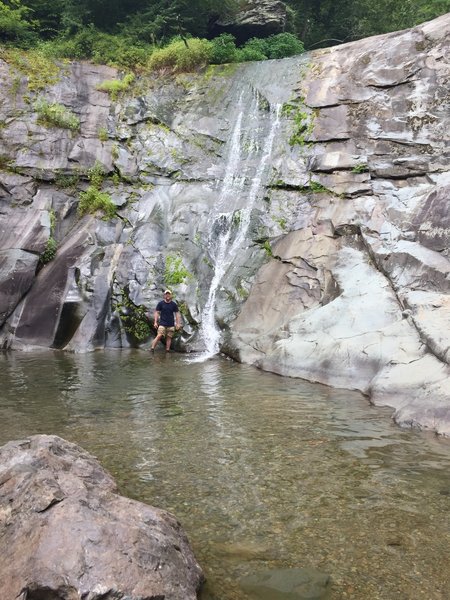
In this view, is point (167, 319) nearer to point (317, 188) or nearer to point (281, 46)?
point (317, 188)

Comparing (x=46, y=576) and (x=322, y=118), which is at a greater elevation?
(x=322, y=118)

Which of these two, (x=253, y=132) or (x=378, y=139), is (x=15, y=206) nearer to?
(x=253, y=132)

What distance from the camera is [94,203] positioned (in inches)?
643

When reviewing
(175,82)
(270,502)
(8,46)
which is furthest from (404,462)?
(8,46)

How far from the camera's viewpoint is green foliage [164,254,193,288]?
14461 mm

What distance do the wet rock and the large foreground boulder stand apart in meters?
0.36

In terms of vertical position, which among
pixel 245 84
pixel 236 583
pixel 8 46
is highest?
pixel 8 46

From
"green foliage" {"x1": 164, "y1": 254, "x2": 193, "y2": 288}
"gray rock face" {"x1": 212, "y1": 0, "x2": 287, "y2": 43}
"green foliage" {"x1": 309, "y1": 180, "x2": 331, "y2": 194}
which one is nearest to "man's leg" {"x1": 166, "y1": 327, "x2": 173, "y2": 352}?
"green foliage" {"x1": 164, "y1": 254, "x2": 193, "y2": 288}

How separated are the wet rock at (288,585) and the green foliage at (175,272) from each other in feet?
37.1

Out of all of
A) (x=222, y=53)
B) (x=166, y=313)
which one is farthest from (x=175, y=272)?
(x=222, y=53)

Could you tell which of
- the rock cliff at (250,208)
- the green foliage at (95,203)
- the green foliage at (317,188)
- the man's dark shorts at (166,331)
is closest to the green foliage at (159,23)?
the rock cliff at (250,208)

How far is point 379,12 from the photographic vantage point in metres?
25.5

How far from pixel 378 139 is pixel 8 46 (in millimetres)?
13780

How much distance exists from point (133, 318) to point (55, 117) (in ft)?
25.8
